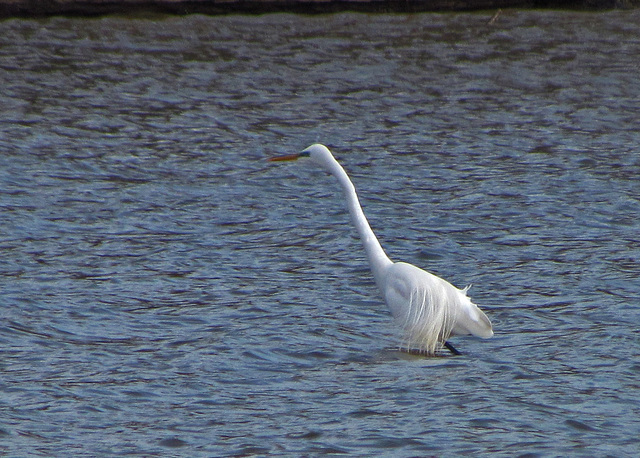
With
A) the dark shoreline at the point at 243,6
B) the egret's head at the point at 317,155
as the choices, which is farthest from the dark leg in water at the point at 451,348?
the dark shoreline at the point at 243,6

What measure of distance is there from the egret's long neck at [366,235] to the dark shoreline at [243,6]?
34.7 ft

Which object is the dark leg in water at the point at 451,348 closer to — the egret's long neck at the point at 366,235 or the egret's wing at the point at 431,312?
the egret's wing at the point at 431,312

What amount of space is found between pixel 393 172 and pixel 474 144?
140 cm

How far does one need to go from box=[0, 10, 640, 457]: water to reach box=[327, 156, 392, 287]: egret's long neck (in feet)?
1.13

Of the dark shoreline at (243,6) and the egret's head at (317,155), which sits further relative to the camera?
the dark shoreline at (243,6)

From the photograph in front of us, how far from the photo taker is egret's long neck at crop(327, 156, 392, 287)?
6830 millimetres

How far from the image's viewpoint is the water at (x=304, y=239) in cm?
538

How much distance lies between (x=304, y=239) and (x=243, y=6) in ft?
31.0

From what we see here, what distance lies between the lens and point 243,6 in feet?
56.3

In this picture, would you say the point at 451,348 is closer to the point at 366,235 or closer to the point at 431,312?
the point at 431,312

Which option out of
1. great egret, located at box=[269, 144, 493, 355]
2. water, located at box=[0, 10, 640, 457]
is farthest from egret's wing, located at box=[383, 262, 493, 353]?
water, located at box=[0, 10, 640, 457]

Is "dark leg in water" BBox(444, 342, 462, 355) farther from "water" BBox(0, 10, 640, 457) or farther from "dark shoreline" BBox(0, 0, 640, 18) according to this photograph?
"dark shoreline" BBox(0, 0, 640, 18)

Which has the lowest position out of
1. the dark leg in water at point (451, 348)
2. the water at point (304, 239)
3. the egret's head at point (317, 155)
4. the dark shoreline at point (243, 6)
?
the dark leg in water at point (451, 348)

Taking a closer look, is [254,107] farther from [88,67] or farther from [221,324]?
[221,324]
